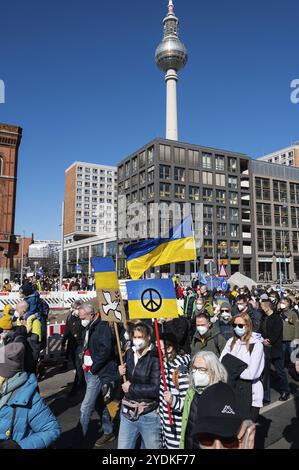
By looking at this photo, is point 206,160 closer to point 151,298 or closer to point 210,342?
point 210,342

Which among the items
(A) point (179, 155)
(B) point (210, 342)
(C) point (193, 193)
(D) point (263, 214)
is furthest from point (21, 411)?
(D) point (263, 214)

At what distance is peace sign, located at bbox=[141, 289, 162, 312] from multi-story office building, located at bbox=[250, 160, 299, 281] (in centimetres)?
6462

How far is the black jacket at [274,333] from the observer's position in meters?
7.48

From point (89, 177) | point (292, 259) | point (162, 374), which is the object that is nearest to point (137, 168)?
point (292, 259)

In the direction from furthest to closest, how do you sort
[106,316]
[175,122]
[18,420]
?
[175,122]
[106,316]
[18,420]

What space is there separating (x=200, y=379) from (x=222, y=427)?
84 centimetres

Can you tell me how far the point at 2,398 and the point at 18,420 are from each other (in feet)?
0.69

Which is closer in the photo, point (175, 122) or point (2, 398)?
point (2, 398)

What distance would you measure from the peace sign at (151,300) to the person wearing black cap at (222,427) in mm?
2164

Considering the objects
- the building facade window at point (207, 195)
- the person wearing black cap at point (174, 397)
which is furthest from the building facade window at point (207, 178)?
the person wearing black cap at point (174, 397)

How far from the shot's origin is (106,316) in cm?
535

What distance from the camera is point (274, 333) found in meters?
7.48

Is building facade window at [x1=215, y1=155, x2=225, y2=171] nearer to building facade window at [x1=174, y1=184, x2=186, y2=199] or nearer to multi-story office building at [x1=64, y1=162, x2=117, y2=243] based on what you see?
building facade window at [x1=174, y1=184, x2=186, y2=199]

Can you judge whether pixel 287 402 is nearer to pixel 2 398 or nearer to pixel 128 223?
pixel 2 398
